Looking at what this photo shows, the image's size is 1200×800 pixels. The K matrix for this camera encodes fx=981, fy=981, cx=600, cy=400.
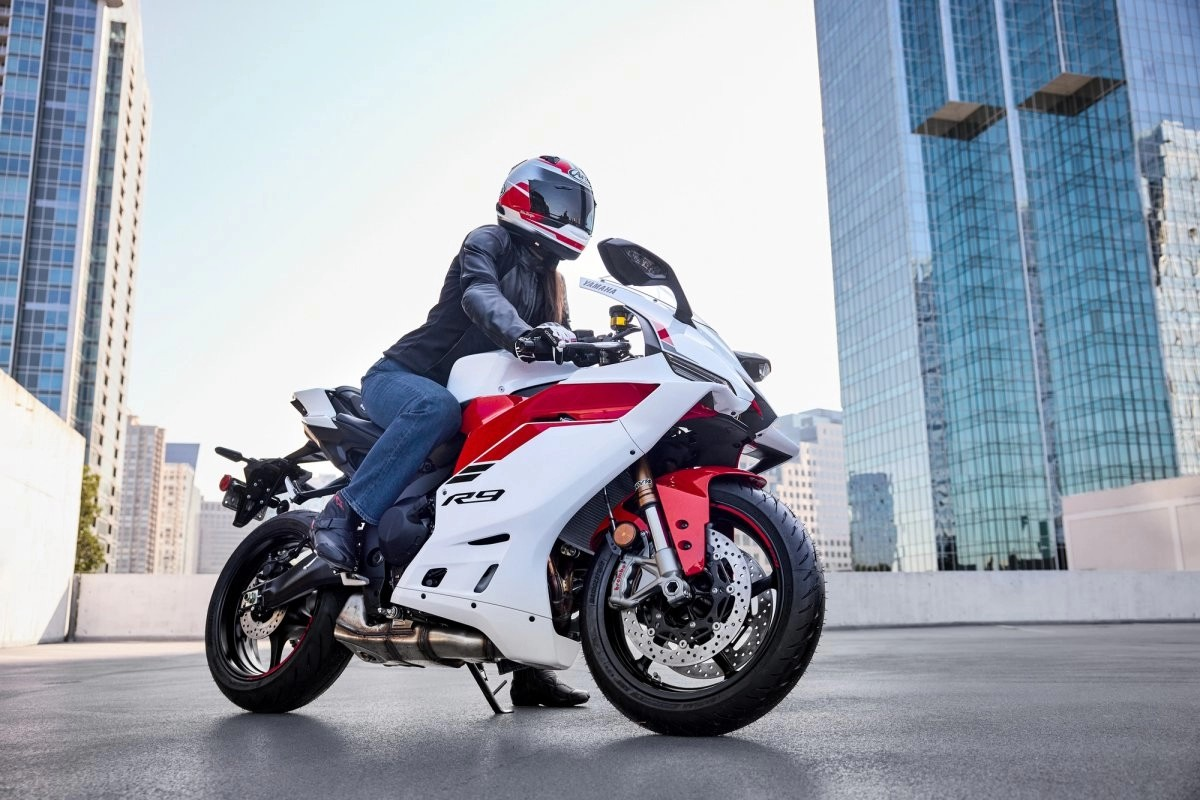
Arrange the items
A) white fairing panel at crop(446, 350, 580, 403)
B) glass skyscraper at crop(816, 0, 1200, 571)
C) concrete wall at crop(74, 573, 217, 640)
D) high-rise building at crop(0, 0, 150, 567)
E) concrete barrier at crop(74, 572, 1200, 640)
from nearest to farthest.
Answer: white fairing panel at crop(446, 350, 580, 403), concrete wall at crop(74, 573, 217, 640), concrete barrier at crop(74, 572, 1200, 640), glass skyscraper at crop(816, 0, 1200, 571), high-rise building at crop(0, 0, 150, 567)

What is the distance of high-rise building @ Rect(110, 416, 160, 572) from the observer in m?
163

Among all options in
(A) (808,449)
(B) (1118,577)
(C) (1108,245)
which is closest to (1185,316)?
(C) (1108,245)

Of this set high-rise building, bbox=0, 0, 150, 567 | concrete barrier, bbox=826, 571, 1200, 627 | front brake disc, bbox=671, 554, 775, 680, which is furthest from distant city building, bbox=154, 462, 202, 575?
front brake disc, bbox=671, 554, 775, 680

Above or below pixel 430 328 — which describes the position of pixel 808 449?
above

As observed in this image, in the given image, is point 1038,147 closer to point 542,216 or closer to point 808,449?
point 808,449

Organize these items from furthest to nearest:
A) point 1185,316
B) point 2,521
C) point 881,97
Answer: point 881,97
point 1185,316
point 2,521

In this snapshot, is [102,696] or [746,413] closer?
[746,413]

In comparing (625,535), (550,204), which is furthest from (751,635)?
(550,204)

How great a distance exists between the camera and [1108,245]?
80.2 metres

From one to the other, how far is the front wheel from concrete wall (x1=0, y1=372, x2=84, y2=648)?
462 inches

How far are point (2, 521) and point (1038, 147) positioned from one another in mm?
91035

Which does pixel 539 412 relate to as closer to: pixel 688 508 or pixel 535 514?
pixel 535 514

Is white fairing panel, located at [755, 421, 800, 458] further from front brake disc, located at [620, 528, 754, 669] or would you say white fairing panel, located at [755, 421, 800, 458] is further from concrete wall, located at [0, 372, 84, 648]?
concrete wall, located at [0, 372, 84, 648]

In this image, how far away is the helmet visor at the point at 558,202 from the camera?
3623 millimetres
